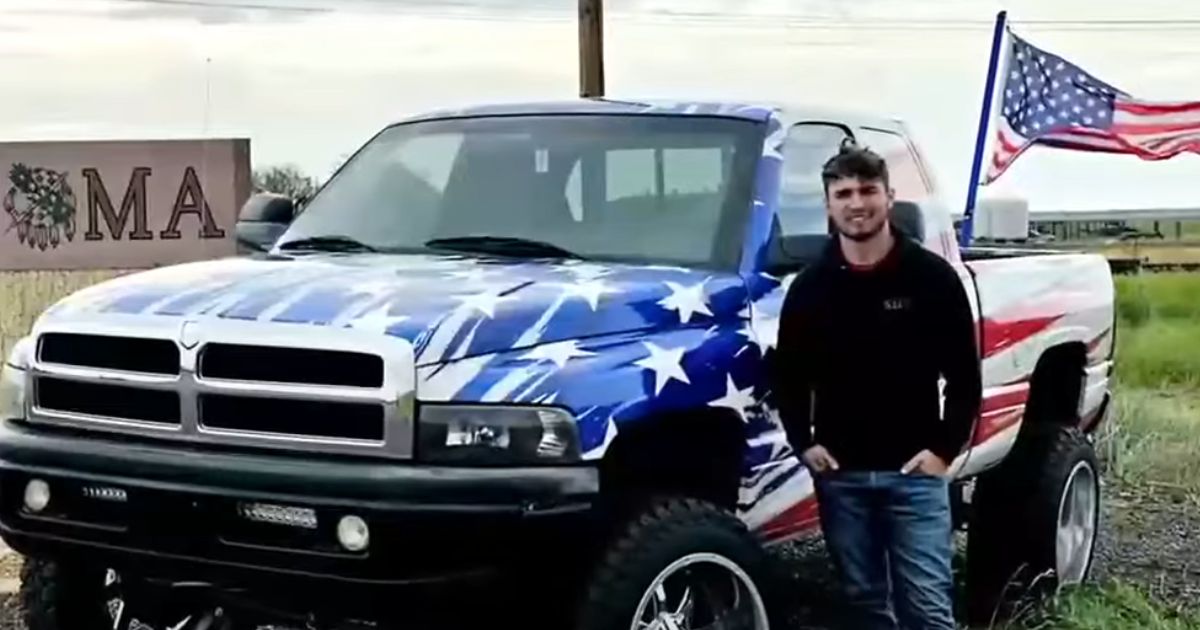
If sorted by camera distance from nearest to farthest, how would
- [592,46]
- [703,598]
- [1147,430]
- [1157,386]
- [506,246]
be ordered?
[703,598]
[506,246]
[1147,430]
[592,46]
[1157,386]

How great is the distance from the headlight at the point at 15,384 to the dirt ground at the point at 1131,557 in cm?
173

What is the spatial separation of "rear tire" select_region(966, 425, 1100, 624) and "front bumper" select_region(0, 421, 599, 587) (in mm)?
3110

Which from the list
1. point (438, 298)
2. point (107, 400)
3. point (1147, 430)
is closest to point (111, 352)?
point (107, 400)

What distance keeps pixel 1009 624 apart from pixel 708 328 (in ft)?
Result: 8.11

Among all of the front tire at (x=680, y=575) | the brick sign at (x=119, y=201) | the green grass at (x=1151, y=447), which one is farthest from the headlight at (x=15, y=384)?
the brick sign at (x=119, y=201)

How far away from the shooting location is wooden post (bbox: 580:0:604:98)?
1398 cm

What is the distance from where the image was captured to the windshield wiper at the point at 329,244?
5.89 m

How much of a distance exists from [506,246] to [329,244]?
65 centimetres

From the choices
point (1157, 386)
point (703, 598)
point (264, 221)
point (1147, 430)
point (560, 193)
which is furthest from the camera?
point (1157, 386)

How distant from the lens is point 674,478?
5.20 m

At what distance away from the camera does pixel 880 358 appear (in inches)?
195

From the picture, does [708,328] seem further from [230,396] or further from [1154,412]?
[1154,412]

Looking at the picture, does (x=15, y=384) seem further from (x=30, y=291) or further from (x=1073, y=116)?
(x=1073, y=116)

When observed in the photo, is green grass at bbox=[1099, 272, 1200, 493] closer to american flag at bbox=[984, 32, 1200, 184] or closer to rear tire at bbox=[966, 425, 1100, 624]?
american flag at bbox=[984, 32, 1200, 184]
